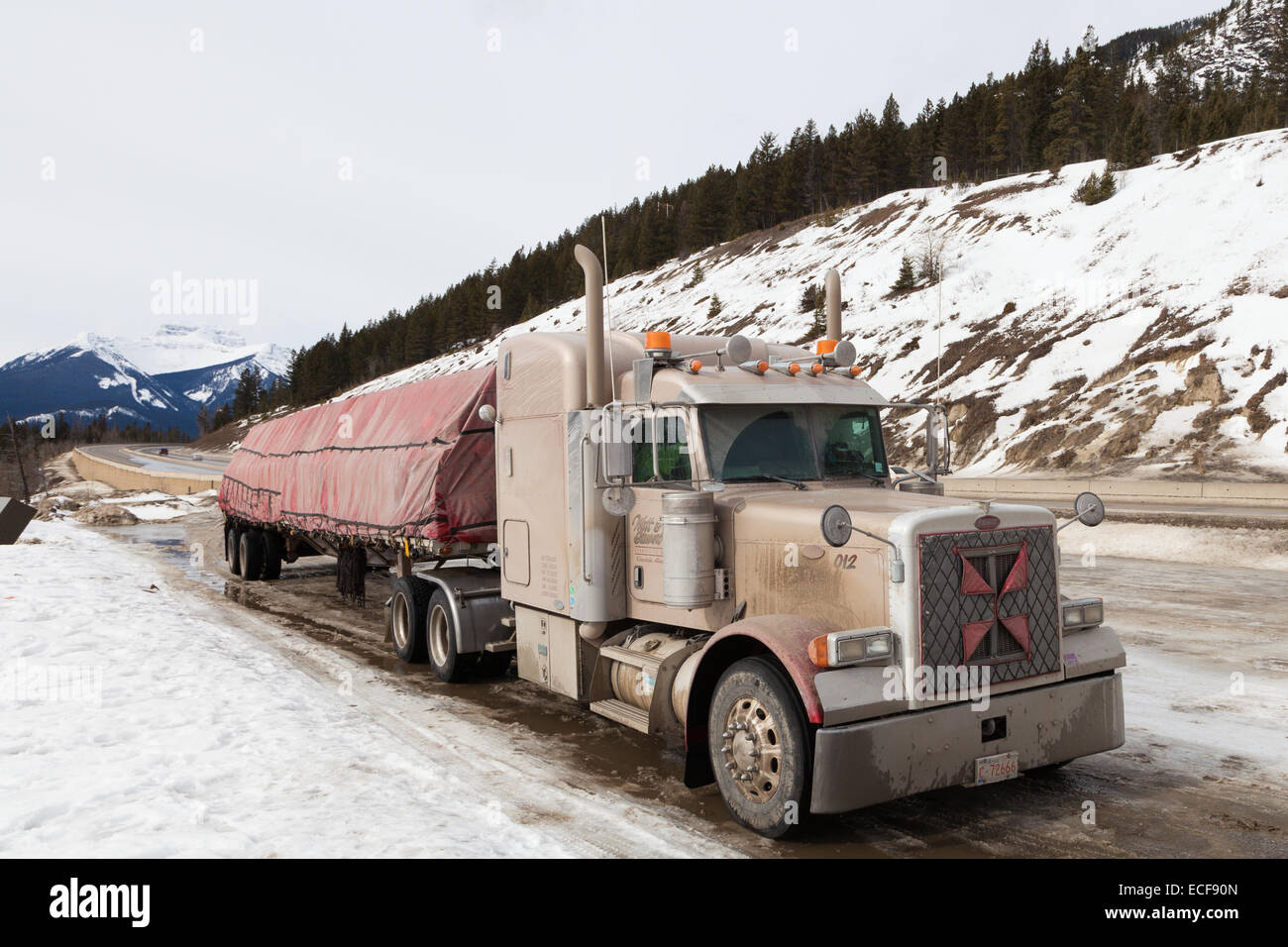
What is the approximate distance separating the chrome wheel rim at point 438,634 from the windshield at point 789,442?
4497mm

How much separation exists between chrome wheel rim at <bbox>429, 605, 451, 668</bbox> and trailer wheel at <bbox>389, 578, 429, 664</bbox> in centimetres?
34

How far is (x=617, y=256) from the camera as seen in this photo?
373 ft

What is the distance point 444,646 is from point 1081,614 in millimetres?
6434

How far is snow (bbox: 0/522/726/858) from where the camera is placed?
5215 mm

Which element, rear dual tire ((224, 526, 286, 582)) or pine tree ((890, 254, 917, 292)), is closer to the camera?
rear dual tire ((224, 526, 286, 582))

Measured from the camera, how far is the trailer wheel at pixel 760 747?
512cm

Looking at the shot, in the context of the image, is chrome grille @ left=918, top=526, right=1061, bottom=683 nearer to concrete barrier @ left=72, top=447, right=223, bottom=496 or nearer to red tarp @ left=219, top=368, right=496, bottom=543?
red tarp @ left=219, top=368, right=496, bottom=543

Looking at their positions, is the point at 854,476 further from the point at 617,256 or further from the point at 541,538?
the point at 617,256

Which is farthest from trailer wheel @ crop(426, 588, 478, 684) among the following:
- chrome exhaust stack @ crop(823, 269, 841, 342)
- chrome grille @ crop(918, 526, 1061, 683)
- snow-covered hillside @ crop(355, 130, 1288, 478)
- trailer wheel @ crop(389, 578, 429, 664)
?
snow-covered hillside @ crop(355, 130, 1288, 478)

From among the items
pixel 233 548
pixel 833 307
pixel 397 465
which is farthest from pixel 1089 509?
pixel 233 548

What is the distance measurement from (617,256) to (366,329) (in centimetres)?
4475

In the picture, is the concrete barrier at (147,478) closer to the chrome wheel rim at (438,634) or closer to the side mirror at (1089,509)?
the chrome wheel rim at (438,634)

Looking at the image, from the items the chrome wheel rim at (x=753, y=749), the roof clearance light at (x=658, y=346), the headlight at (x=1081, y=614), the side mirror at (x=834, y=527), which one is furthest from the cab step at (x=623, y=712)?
the headlight at (x=1081, y=614)
